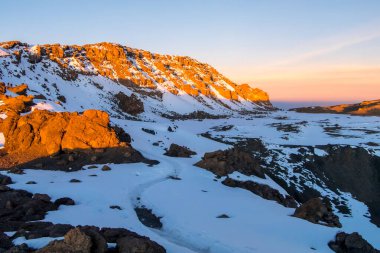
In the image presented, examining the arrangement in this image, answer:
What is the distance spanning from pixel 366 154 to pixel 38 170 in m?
49.5

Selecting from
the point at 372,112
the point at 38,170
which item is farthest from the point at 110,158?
the point at 372,112

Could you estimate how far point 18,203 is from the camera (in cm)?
1961

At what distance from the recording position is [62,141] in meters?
35.0

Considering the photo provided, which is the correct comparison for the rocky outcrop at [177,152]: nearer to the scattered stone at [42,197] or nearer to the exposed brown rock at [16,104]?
the exposed brown rock at [16,104]

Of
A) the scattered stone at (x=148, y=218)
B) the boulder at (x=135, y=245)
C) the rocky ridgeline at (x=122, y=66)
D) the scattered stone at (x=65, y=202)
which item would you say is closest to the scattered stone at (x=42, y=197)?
the scattered stone at (x=65, y=202)

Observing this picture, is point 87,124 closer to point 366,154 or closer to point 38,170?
point 38,170

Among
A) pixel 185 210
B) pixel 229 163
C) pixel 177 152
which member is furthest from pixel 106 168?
pixel 229 163

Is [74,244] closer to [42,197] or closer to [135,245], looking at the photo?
[135,245]

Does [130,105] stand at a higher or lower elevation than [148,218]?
higher

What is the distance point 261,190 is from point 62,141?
64.8 ft

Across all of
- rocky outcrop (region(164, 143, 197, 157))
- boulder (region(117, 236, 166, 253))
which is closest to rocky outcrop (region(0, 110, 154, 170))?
rocky outcrop (region(164, 143, 197, 157))

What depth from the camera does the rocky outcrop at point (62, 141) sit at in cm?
3319

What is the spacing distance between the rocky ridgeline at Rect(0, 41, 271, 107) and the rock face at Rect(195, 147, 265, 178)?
62.9 meters

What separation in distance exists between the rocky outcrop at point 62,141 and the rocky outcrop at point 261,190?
9641 millimetres
